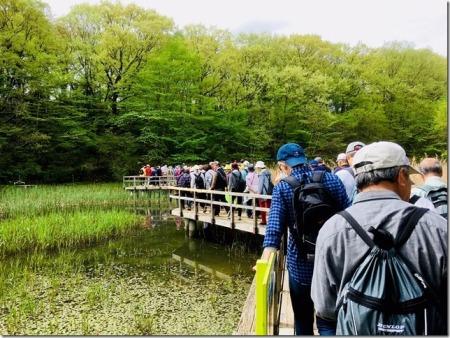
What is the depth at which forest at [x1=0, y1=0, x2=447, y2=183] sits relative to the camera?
27422 mm

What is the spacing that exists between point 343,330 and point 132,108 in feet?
101

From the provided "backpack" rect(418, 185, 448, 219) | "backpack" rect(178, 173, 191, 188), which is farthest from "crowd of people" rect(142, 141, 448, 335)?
"backpack" rect(178, 173, 191, 188)

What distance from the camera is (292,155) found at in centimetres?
292

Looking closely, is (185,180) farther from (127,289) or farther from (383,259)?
(383,259)

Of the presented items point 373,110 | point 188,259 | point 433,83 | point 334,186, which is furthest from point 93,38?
point 334,186

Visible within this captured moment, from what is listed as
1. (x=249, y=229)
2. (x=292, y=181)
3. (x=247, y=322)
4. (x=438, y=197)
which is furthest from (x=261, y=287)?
(x=249, y=229)

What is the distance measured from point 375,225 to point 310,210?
113 cm

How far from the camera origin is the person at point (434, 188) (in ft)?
9.68

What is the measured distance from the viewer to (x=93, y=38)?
32.4 m

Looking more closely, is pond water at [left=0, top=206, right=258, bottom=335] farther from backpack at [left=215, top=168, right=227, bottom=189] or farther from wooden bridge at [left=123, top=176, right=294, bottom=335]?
backpack at [left=215, top=168, right=227, bottom=189]

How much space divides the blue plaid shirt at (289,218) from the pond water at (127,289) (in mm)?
3861

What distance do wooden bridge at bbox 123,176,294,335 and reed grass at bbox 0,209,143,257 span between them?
232 cm

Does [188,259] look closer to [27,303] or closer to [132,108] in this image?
[27,303]

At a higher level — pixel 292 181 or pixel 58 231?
pixel 292 181
